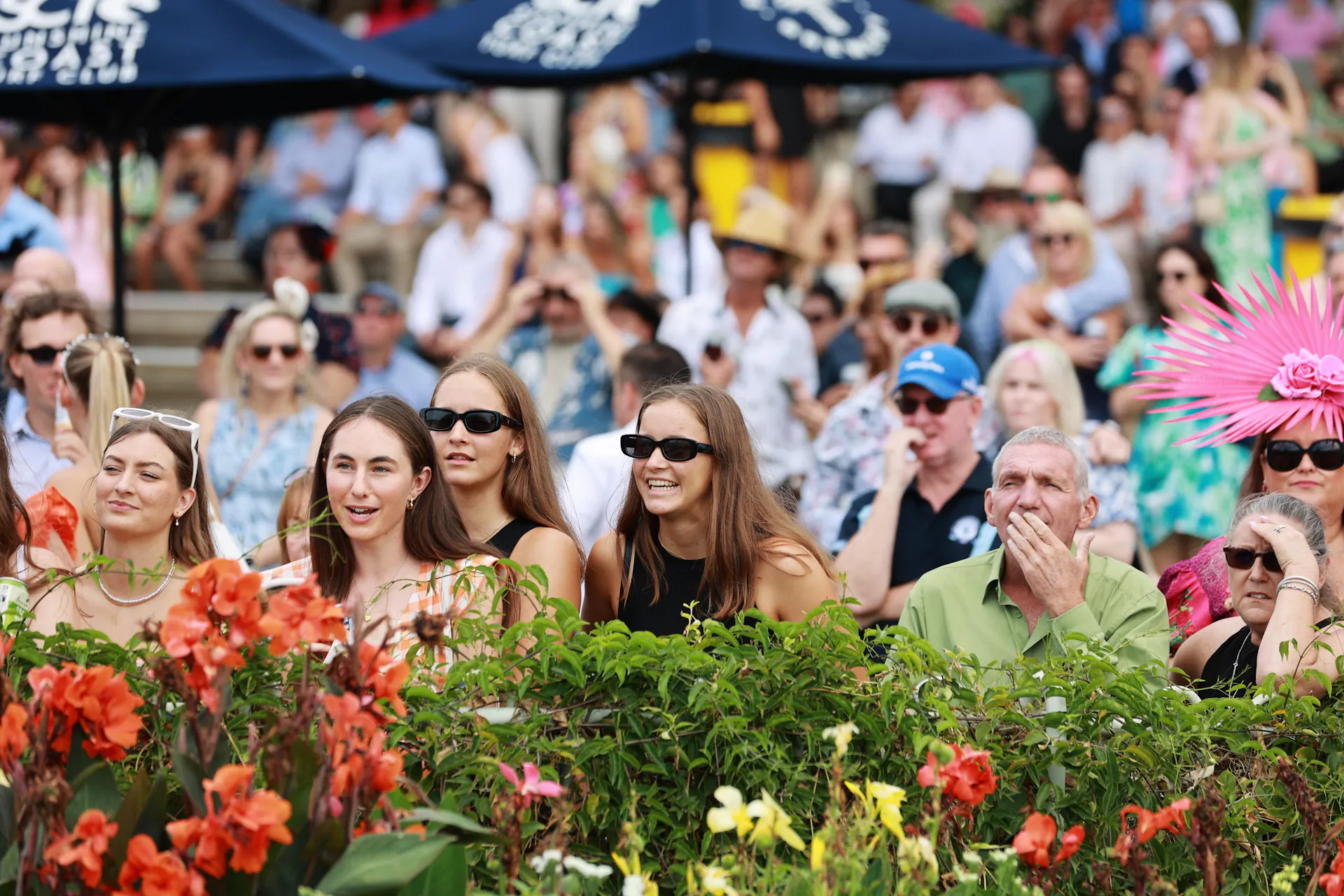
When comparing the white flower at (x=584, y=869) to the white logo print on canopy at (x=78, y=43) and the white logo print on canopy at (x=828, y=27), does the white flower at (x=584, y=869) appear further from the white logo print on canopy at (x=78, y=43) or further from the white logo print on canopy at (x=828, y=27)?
the white logo print on canopy at (x=828, y=27)

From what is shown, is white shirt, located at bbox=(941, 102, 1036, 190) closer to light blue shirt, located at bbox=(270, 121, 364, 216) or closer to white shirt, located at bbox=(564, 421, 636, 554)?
light blue shirt, located at bbox=(270, 121, 364, 216)

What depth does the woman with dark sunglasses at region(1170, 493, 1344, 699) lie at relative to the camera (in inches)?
143

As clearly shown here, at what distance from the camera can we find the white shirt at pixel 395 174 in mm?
11773

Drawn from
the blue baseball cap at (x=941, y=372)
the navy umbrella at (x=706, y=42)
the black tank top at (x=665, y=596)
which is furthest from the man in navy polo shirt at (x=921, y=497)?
the navy umbrella at (x=706, y=42)

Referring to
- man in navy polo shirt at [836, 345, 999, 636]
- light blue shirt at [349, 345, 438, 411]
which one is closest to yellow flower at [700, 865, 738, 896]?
man in navy polo shirt at [836, 345, 999, 636]

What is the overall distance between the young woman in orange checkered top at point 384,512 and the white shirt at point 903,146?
8.47 metres

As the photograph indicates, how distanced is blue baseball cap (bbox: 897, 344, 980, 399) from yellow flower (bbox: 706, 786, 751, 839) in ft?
11.0

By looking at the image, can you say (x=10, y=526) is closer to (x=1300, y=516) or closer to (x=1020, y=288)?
(x=1300, y=516)

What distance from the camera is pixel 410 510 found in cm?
433

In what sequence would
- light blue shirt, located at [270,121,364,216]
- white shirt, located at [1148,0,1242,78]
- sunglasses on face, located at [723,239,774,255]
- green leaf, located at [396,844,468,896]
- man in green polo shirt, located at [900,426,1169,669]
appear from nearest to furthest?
green leaf, located at [396,844,468,896], man in green polo shirt, located at [900,426,1169,669], sunglasses on face, located at [723,239,774,255], light blue shirt, located at [270,121,364,216], white shirt, located at [1148,0,1242,78]

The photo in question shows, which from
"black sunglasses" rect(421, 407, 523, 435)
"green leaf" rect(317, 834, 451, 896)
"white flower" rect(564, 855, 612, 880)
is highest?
"black sunglasses" rect(421, 407, 523, 435)

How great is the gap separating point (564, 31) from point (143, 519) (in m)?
4.26

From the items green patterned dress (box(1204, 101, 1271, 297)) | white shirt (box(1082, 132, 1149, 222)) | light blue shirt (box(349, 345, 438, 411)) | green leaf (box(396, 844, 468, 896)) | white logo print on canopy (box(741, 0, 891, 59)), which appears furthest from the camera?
white shirt (box(1082, 132, 1149, 222))

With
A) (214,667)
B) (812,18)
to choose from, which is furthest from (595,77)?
(214,667)
